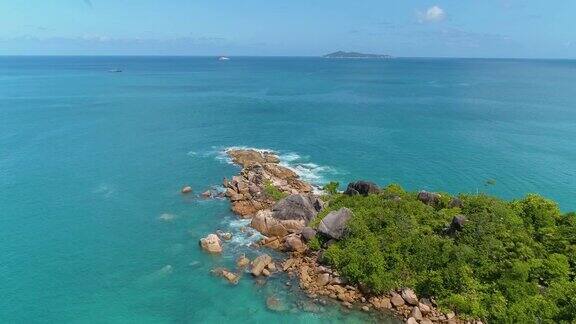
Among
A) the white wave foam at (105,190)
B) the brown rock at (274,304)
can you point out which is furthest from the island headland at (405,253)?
the white wave foam at (105,190)

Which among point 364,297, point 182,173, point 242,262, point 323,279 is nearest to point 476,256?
point 364,297

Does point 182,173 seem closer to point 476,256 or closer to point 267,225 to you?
point 267,225

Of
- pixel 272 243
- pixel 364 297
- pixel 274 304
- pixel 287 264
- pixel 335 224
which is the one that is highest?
pixel 335 224

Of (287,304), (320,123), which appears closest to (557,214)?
(287,304)

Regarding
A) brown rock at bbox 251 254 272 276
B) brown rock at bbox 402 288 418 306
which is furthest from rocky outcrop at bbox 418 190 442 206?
brown rock at bbox 251 254 272 276

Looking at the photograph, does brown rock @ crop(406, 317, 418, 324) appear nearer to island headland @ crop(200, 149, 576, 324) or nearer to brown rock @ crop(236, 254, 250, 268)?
island headland @ crop(200, 149, 576, 324)

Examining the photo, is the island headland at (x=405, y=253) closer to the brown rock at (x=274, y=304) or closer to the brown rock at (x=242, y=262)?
the brown rock at (x=242, y=262)
